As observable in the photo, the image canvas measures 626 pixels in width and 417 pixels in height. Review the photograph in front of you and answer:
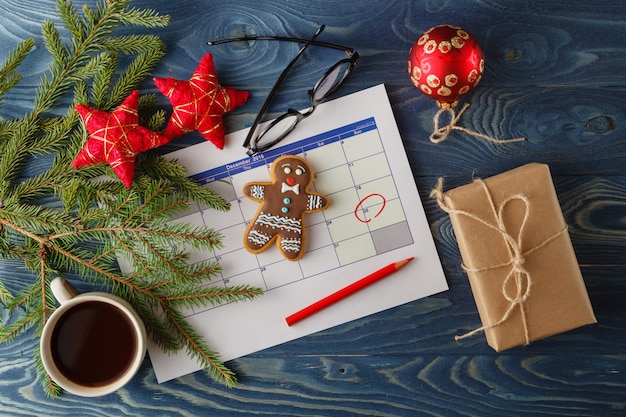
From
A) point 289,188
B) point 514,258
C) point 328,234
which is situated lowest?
point 514,258

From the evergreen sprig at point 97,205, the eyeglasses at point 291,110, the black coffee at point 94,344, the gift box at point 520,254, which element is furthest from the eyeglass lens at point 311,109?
the black coffee at point 94,344

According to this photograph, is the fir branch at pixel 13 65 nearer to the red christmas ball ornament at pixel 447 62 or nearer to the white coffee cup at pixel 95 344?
the white coffee cup at pixel 95 344

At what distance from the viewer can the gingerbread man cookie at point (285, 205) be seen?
942 millimetres

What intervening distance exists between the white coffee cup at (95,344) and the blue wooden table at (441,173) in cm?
11

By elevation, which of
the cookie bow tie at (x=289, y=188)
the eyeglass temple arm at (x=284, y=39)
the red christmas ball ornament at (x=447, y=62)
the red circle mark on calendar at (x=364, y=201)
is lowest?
the red circle mark on calendar at (x=364, y=201)

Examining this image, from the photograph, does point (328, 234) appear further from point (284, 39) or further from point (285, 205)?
point (284, 39)

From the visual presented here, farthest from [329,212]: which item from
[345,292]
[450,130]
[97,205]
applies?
[97,205]

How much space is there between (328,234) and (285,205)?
99 millimetres

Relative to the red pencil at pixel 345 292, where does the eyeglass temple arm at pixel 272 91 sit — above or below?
above

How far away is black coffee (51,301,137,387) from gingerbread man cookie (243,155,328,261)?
25 centimetres

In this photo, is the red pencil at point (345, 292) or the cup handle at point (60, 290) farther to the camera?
the red pencil at point (345, 292)

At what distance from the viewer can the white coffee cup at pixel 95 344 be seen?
87 centimetres

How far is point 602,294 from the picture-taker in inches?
38.4

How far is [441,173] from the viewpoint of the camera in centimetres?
97
